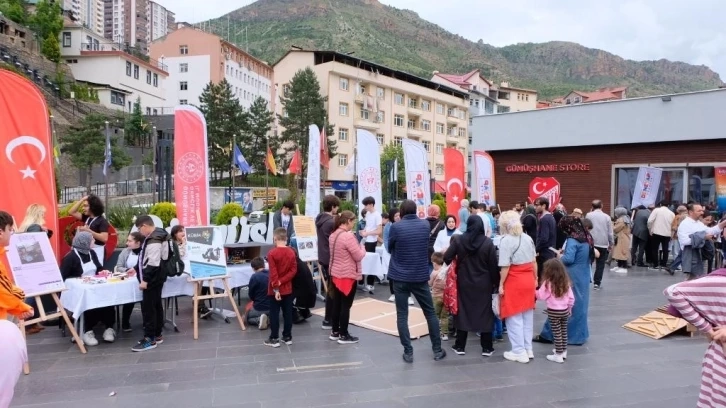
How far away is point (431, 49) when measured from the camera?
152 metres

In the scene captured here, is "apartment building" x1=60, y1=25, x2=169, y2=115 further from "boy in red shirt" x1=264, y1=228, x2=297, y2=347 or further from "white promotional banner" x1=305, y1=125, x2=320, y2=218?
"boy in red shirt" x1=264, y1=228, x2=297, y2=347

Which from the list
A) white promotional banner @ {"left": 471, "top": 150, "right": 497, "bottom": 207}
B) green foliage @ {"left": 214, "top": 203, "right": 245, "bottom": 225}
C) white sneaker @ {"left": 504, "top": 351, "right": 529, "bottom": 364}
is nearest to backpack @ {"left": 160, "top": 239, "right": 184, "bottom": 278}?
white sneaker @ {"left": 504, "top": 351, "right": 529, "bottom": 364}

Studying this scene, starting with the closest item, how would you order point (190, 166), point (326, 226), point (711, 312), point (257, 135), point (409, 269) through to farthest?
point (711, 312) → point (409, 269) → point (326, 226) → point (190, 166) → point (257, 135)

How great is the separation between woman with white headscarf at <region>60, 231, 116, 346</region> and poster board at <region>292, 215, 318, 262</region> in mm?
2996

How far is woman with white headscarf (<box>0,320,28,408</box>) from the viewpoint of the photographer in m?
2.62

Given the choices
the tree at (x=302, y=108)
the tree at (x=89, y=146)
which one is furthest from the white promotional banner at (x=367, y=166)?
the tree at (x=302, y=108)

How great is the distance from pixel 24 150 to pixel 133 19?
163927 millimetres

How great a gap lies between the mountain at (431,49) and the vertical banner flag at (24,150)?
11106cm

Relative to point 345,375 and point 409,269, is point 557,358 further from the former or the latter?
point 345,375

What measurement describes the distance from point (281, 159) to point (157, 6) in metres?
138

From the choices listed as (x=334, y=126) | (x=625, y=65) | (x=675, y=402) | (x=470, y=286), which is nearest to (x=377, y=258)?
(x=470, y=286)

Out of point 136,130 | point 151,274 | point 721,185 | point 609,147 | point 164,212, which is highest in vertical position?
point 136,130

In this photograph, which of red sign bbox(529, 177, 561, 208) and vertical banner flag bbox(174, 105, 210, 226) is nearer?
vertical banner flag bbox(174, 105, 210, 226)

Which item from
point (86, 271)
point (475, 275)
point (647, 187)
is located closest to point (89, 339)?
point (86, 271)
